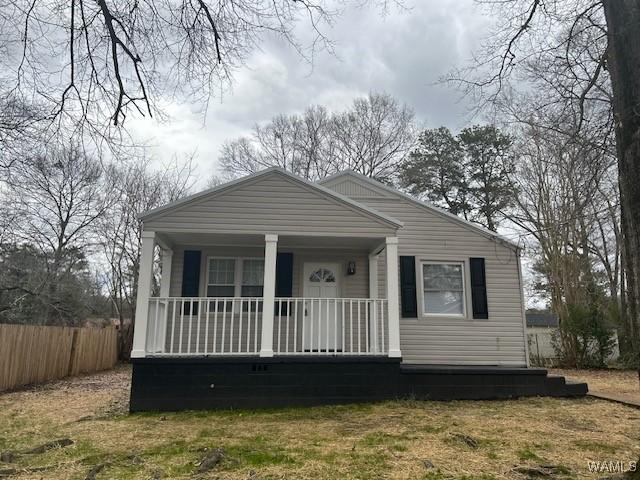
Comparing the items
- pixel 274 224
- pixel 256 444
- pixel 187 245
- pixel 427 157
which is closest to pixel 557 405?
pixel 256 444

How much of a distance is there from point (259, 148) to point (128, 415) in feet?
56.7

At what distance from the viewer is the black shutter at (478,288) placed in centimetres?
903

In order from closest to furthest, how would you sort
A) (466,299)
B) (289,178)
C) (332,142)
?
1. (289,178)
2. (466,299)
3. (332,142)

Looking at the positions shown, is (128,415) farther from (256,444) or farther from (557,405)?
(557,405)

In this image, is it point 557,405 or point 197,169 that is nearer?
point 557,405

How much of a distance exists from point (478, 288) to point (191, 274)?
19.1 ft

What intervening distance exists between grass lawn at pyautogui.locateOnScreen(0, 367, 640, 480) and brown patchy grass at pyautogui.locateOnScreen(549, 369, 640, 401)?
186 centimetres

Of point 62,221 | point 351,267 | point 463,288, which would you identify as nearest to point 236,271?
point 351,267

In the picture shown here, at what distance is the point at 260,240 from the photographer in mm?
8062

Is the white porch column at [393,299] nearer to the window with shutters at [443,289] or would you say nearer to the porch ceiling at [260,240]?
the porch ceiling at [260,240]

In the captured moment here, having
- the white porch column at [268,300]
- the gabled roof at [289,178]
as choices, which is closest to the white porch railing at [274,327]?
the white porch column at [268,300]

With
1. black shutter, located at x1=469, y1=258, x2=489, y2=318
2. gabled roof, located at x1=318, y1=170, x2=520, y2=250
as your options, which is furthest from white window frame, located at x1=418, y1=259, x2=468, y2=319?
gabled roof, located at x1=318, y1=170, x2=520, y2=250

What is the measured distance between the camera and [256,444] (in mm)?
4918

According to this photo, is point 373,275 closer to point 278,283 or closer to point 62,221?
point 278,283
